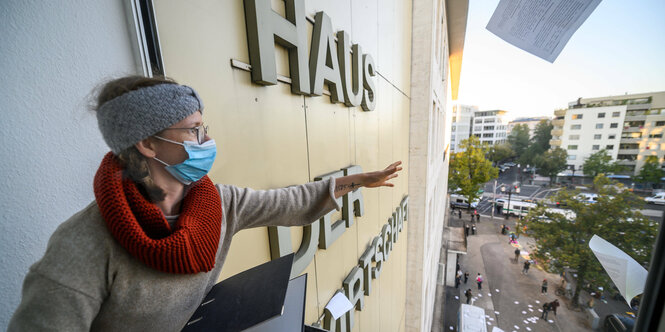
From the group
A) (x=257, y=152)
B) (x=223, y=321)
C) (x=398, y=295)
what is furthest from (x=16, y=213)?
(x=398, y=295)

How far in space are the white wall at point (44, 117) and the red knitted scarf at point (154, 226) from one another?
305mm

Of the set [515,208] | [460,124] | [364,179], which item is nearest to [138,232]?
[364,179]

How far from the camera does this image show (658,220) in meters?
0.96

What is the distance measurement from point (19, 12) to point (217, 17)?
2.43 feet

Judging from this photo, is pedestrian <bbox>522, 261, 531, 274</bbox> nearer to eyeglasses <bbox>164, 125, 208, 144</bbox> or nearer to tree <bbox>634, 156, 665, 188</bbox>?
tree <bbox>634, 156, 665, 188</bbox>

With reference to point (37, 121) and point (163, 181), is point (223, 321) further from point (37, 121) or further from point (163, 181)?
point (37, 121)

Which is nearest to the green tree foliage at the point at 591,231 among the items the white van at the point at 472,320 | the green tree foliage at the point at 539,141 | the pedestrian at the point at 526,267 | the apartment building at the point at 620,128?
the apartment building at the point at 620,128

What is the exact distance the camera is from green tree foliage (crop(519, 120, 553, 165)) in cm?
407

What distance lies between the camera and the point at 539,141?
4.93 meters

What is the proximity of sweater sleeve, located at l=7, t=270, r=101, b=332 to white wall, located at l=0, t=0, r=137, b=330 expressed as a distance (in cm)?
38

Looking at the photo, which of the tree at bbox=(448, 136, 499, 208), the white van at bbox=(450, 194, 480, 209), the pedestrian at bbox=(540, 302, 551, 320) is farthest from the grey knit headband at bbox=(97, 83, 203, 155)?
the white van at bbox=(450, 194, 480, 209)

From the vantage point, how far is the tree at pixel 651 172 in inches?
49.3

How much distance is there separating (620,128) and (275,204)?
270cm

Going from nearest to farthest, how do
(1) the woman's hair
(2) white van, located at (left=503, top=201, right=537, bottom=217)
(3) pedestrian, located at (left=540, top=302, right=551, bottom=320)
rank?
(1) the woman's hair → (3) pedestrian, located at (left=540, top=302, right=551, bottom=320) → (2) white van, located at (left=503, top=201, right=537, bottom=217)
